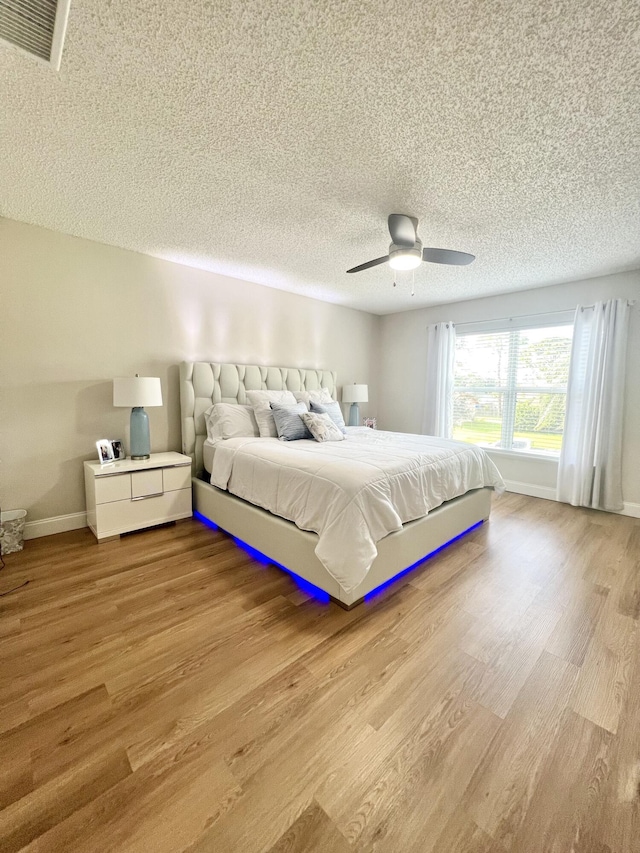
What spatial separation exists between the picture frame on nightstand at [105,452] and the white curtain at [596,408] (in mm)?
4555

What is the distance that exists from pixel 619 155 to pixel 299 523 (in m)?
2.63

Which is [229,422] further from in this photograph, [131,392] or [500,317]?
[500,317]

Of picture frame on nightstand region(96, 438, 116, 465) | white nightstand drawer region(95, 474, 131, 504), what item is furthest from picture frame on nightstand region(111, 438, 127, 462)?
white nightstand drawer region(95, 474, 131, 504)

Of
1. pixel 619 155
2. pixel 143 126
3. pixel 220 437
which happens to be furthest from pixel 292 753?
pixel 619 155

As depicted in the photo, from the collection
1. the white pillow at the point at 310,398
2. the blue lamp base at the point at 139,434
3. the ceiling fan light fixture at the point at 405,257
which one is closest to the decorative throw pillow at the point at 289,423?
the white pillow at the point at 310,398

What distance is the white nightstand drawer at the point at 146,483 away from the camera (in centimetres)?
279

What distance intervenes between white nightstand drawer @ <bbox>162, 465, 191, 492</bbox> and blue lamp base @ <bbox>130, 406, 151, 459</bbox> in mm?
256

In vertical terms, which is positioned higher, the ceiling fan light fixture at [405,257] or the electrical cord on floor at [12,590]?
the ceiling fan light fixture at [405,257]

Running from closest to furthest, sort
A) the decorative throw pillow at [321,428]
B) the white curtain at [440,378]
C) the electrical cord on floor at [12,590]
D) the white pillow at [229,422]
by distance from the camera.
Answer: the electrical cord on floor at [12,590]
the decorative throw pillow at [321,428]
the white pillow at [229,422]
the white curtain at [440,378]

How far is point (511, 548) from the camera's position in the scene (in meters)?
2.68

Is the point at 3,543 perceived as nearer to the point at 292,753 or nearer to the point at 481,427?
the point at 292,753

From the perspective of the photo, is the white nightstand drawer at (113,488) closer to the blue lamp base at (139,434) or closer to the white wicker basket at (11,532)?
the blue lamp base at (139,434)

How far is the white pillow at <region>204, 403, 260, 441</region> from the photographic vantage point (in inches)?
127

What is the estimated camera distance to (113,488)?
2682mm
